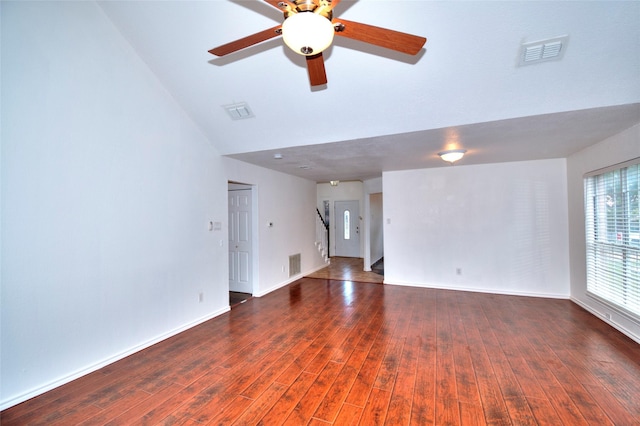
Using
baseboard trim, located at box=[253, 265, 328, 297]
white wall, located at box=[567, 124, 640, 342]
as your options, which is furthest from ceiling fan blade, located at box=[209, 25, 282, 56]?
baseboard trim, located at box=[253, 265, 328, 297]

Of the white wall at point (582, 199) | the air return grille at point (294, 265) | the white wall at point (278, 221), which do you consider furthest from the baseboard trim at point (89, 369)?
the white wall at point (582, 199)

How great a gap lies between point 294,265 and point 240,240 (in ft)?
5.10

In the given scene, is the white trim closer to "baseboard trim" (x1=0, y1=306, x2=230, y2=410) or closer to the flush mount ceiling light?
the flush mount ceiling light

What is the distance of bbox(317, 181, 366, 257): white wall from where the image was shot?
9.21 meters

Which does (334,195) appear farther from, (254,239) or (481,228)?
(481,228)

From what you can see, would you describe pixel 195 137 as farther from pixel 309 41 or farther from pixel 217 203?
pixel 309 41

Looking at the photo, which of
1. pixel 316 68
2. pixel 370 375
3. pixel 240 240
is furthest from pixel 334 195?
pixel 316 68

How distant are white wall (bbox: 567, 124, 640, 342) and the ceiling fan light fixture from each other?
381 cm

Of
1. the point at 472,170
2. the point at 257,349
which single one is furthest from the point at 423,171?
the point at 257,349

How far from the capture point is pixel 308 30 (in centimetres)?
142

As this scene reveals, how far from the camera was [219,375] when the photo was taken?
2576mm

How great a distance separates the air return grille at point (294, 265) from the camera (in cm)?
620

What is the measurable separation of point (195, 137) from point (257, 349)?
9.57ft

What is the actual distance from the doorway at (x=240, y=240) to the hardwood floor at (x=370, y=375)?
1.38m
